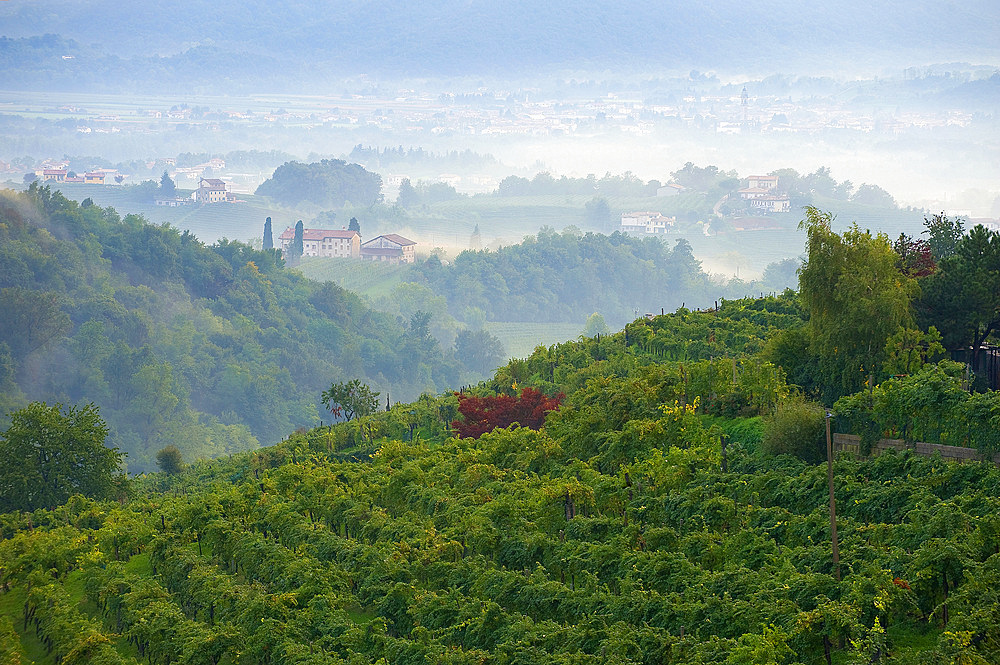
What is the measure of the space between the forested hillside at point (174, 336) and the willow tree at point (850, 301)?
234ft

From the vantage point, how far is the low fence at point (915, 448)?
24125 millimetres

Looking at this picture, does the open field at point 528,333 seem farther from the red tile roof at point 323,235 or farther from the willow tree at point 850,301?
the willow tree at point 850,301

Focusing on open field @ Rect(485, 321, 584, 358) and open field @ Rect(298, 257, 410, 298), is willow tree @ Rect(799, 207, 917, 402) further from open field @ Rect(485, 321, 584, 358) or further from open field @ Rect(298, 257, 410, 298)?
open field @ Rect(298, 257, 410, 298)

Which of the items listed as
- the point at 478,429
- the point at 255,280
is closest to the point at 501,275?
the point at 255,280

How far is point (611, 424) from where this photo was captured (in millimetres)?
31406

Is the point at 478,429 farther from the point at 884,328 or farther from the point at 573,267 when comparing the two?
the point at 573,267

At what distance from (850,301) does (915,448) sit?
588 cm

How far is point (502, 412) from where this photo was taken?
38531mm

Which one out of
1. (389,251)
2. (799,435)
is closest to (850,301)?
(799,435)

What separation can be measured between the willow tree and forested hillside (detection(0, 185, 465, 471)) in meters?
71.2

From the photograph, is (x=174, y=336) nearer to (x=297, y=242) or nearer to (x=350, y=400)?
(x=297, y=242)

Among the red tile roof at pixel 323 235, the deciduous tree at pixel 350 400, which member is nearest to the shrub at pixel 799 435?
the deciduous tree at pixel 350 400

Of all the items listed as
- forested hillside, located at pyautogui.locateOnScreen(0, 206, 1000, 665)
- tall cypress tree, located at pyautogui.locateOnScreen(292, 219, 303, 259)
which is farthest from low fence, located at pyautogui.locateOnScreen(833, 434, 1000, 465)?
tall cypress tree, located at pyautogui.locateOnScreen(292, 219, 303, 259)

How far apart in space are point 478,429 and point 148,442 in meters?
65.5
